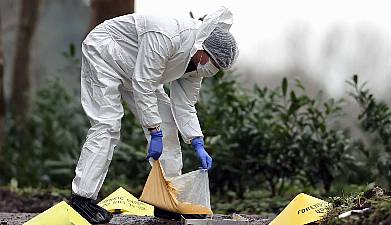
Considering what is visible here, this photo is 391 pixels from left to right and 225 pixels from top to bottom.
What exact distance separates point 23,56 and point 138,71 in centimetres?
816

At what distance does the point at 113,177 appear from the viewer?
988cm

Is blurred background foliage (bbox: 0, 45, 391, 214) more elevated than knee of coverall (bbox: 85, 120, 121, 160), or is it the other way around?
knee of coverall (bbox: 85, 120, 121, 160)

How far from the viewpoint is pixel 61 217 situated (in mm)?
5309

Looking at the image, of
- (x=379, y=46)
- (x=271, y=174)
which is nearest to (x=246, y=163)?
(x=271, y=174)

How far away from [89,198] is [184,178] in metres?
0.66

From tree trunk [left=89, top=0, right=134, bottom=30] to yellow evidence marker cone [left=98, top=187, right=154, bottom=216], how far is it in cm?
350

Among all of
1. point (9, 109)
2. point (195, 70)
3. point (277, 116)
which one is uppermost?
point (195, 70)

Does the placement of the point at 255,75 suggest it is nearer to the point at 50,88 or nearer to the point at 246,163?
the point at 50,88

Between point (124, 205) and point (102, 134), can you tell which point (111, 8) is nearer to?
point (124, 205)

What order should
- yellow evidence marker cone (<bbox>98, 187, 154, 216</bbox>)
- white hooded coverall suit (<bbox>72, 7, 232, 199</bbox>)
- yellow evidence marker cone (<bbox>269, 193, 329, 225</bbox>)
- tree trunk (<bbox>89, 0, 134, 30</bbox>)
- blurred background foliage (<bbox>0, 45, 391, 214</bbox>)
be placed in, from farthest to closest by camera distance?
1. tree trunk (<bbox>89, 0, 134, 30</bbox>)
2. blurred background foliage (<bbox>0, 45, 391, 214</bbox>)
3. yellow evidence marker cone (<bbox>98, 187, 154, 216</bbox>)
4. white hooded coverall suit (<bbox>72, 7, 232, 199</bbox>)
5. yellow evidence marker cone (<bbox>269, 193, 329, 225</bbox>)

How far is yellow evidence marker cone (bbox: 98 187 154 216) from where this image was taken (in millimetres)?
6773

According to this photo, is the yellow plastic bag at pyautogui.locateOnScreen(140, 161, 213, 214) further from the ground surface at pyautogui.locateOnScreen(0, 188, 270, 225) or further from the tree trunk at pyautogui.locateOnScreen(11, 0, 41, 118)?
the tree trunk at pyautogui.locateOnScreen(11, 0, 41, 118)

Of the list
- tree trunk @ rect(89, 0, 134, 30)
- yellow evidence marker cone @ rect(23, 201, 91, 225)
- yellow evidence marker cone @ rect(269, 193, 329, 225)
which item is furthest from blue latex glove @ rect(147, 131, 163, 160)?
tree trunk @ rect(89, 0, 134, 30)

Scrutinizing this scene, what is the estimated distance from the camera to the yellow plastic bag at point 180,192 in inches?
236
